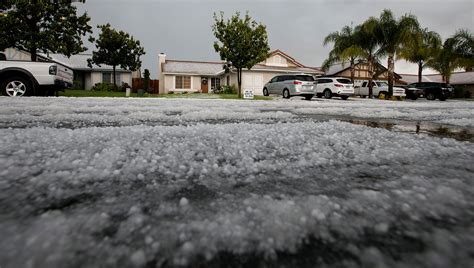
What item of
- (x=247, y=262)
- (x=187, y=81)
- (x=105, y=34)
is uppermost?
(x=105, y=34)

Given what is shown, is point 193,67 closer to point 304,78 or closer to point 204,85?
point 204,85

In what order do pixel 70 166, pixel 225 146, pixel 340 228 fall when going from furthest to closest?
pixel 225 146
pixel 70 166
pixel 340 228

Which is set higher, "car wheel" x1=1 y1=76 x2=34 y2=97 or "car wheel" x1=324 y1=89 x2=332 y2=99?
"car wheel" x1=324 y1=89 x2=332 y2=99

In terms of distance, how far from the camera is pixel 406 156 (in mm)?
1643

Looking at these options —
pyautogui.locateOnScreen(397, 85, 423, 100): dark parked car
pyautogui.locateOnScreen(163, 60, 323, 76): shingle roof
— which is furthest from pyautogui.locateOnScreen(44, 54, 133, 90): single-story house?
pyautogui.locateOnScreen(397, 85, 423, 100): dark parked car

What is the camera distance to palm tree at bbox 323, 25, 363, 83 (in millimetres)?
Answer: 24609

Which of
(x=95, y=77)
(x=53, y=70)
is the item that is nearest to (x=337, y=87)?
(x=53, y=70)

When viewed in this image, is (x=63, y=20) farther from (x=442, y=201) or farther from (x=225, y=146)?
(x=442, y=201)

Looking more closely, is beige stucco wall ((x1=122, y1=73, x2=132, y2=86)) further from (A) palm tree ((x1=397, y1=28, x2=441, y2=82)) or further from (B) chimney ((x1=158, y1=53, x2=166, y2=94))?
(A) palm tree ((x1=397, y1=28, x2=441, y2=82))

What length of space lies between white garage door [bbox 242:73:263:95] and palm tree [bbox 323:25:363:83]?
7.18 metres

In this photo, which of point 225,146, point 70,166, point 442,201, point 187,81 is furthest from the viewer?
point 187,81

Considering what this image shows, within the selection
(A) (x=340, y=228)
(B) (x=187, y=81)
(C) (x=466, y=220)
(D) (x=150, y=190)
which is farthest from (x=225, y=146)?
(B) (x=187, y=81)

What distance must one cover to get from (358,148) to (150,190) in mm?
1366

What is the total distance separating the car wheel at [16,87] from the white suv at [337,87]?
56.4 ft
